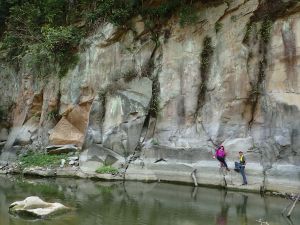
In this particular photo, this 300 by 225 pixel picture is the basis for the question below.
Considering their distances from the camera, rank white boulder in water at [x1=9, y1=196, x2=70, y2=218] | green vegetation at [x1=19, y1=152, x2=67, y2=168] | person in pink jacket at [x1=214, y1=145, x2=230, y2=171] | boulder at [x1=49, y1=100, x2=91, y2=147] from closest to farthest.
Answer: white boulder in water at [x1=9, y1=196, x2=70, y2=218], person in pink jacket at [x1=214, y1=145, x2=230, y2=171], green vegetation at [x1=19, y1=152, x2=67, y2=168], boulder at [x1=49, y1=100, x2=91, y2=147]

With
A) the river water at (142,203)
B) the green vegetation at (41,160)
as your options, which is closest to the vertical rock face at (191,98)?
the green vegetation at (41,160)

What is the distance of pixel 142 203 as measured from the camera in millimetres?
16297

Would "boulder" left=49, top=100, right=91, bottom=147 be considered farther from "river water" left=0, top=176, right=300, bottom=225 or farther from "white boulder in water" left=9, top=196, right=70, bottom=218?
"white boulder in water" left=9, top=196, right=70, bottom=218

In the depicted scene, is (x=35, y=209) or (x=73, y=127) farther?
(x=73, y=127)

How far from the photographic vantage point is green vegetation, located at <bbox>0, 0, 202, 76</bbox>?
25.6 metres

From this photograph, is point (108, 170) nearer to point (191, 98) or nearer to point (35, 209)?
point (191, 98)

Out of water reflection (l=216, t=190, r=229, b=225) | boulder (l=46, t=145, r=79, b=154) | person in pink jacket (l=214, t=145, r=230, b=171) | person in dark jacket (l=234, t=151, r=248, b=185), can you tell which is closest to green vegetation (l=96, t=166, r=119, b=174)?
boulder (l=46, t=145, r=79, b=154)

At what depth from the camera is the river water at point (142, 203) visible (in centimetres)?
1341

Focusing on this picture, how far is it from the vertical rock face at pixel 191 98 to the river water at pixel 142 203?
2.02m

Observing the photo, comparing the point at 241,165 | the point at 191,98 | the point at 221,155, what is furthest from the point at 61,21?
the point at 241,165

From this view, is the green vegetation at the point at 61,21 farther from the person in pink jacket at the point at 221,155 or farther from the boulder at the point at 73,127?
the person in pink jacket at the point at 221,155

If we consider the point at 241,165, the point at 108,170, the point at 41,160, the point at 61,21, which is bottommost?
the point at 108,170

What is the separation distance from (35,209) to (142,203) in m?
4.06

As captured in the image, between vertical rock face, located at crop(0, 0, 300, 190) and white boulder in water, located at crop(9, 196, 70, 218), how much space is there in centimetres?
833
